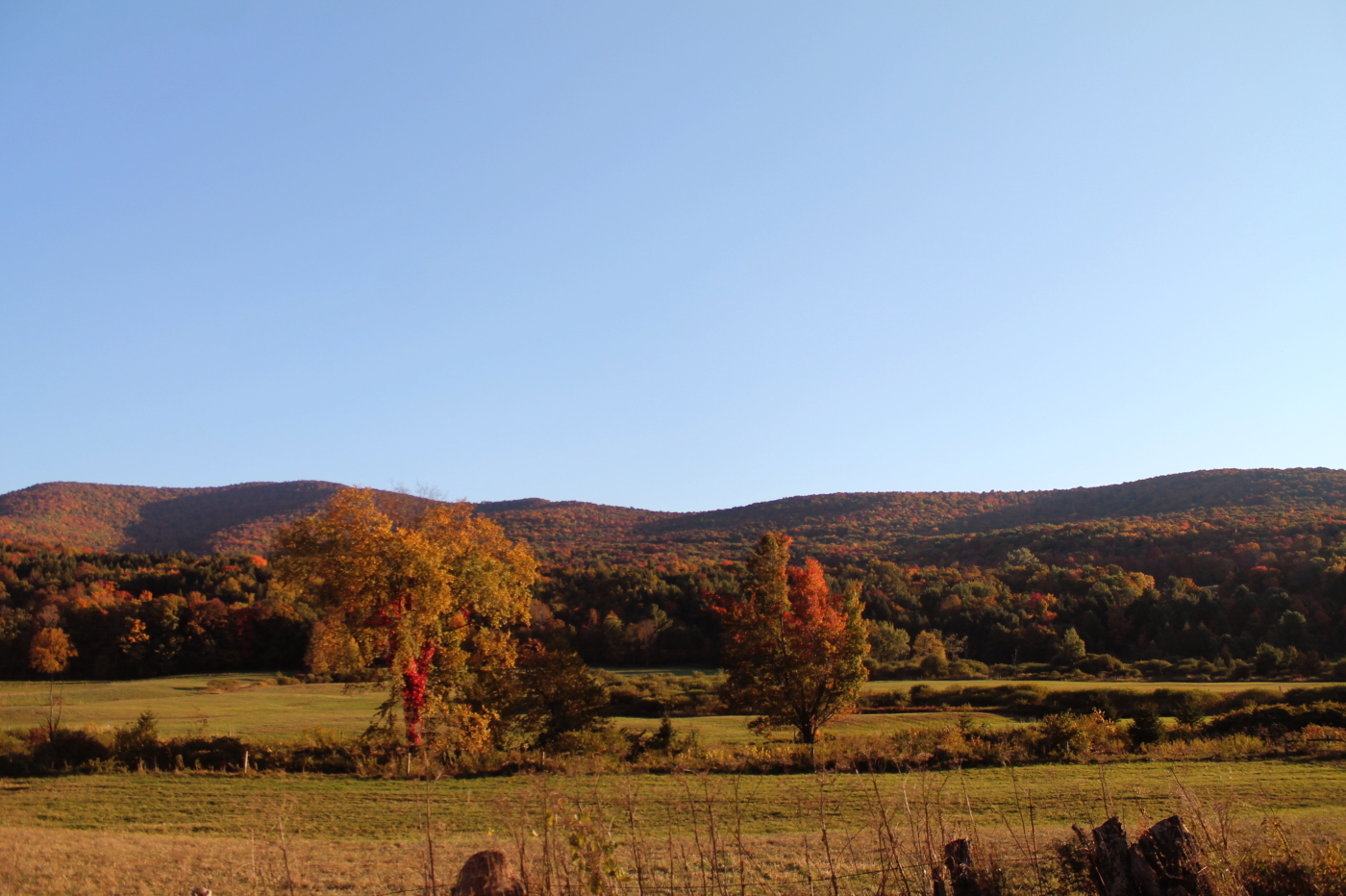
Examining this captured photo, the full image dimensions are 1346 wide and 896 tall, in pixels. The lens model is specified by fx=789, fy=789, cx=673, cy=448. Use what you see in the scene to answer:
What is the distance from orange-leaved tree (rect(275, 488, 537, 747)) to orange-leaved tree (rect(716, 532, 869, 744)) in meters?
9.33

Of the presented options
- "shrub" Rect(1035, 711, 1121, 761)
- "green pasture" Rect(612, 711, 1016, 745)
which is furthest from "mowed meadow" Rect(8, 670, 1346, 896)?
"green pasture" Rect(612, 711, 1016, 745)

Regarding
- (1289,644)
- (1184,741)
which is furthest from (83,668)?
(1289,644)

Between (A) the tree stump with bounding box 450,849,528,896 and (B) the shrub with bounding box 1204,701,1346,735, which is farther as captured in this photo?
(B) the shrub with bounding box 1204,701,1346,735

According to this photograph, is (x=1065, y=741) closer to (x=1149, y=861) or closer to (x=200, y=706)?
(x=1149, y=861)

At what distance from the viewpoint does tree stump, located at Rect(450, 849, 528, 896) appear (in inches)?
254

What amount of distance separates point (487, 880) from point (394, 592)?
19.7m

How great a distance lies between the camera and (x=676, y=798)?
626 inches

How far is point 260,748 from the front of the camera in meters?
23.5

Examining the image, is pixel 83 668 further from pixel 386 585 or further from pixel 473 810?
pixel 473 810

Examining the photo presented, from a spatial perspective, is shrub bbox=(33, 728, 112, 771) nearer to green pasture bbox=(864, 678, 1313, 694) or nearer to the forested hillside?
the forested hillside

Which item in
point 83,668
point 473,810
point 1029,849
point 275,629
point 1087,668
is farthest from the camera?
point 275,629

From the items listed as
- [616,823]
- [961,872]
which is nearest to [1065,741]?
[616,823]

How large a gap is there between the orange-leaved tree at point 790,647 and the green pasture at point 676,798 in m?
9.57

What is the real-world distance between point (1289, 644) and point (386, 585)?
60580 millimetres
